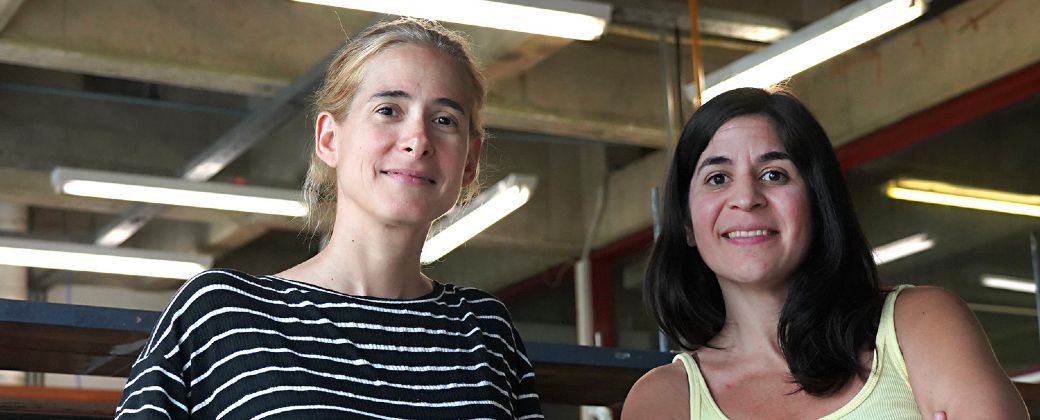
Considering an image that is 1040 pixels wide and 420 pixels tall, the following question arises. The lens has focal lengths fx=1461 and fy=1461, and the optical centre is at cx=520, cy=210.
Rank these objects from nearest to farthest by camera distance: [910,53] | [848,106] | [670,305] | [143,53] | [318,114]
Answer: [318,114] < [670,305] < [143,53] < [910,53] < [848,106]

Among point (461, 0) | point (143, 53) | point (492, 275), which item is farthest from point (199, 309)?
point (492, 275)

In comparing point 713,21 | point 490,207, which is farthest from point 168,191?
point 713,21

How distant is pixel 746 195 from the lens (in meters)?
2.14

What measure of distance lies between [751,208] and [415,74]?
567 millimetres

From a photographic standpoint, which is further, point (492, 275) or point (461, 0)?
point (492, 275)

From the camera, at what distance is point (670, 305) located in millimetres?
2389

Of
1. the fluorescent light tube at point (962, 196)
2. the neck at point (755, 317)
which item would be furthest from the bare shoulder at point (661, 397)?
the fluorescent light tube at point (962, 196)

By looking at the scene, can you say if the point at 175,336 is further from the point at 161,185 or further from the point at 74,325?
the point at 161,185

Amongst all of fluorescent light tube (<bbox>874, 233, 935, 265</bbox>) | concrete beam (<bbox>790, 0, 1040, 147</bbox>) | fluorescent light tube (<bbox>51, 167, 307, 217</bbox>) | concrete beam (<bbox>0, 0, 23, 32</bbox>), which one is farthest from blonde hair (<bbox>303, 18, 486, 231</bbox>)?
fluorescent light tube (<bbox>874, 233, 935, 265</bbox>)

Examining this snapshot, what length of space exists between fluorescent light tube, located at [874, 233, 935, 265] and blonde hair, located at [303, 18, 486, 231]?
18.5 ft

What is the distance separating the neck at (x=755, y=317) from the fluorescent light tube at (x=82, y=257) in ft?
21.1

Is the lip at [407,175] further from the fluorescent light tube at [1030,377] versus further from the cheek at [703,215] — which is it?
the fluorescent light tube at [1030,377]

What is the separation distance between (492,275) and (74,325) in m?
8.14

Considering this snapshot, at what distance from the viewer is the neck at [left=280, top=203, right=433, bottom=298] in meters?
1.85
